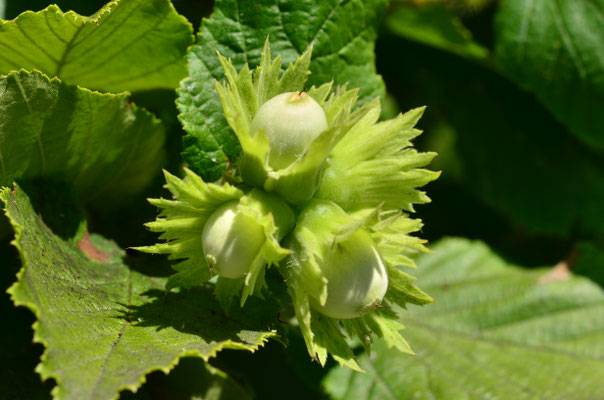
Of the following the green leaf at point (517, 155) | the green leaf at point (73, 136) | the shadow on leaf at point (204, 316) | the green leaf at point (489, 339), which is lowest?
the green leaf at point (489, 339)

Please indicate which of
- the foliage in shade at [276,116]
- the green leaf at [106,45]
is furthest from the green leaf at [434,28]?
the foliage in shade at [276,116]

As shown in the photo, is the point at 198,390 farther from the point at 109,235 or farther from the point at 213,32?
the point at 213,32

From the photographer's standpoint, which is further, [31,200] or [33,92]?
[31,200]

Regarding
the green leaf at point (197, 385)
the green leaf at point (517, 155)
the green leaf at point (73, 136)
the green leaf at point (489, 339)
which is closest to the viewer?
the green leaf at point (73, 136)

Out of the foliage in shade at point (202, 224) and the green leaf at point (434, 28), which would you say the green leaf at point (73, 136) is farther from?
the green leaf at point (434, 28)

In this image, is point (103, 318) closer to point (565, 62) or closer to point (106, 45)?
point (106, 45)

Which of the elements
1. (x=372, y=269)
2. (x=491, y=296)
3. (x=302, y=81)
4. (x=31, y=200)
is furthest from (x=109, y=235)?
(x=491, y=296)

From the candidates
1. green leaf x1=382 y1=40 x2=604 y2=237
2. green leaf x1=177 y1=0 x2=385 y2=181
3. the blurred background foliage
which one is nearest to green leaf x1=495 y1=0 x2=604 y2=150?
the blurred background foliage
